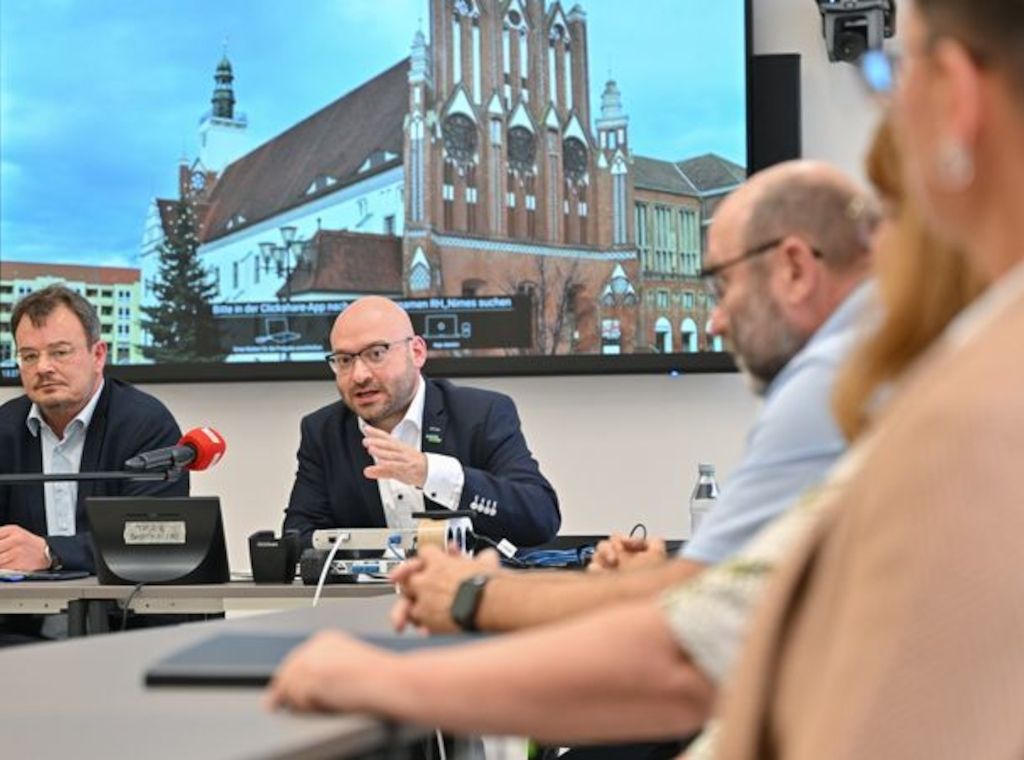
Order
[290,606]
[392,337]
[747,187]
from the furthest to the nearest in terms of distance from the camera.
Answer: [392,337] → [290,606] → [747,187]

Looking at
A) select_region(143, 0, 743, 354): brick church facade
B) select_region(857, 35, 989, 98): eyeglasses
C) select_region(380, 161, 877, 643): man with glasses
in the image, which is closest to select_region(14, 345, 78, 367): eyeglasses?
select_region(143, 0, 743, 354): brick church facade

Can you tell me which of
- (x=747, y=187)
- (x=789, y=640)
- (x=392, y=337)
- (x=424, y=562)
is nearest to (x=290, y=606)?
(x=392, y=337)

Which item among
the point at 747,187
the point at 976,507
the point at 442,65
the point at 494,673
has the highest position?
the point at 442,65

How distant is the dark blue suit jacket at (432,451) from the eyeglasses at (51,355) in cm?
63

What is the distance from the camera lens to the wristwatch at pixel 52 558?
4.10 m

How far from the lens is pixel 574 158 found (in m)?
5.62

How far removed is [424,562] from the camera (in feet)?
6.70

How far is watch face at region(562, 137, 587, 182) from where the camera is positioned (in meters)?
5.61

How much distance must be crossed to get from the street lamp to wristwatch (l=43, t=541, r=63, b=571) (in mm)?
1847

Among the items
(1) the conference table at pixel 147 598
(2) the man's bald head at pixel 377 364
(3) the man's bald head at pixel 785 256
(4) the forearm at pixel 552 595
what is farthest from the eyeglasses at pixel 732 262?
(2) the man's bald head at pixel 377 364

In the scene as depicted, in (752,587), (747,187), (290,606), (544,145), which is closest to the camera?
(752,587)

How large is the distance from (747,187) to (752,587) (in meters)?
0.90

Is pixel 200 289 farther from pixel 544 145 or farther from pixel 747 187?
pixel 747 187

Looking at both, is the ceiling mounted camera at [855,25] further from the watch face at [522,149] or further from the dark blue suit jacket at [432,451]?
the dark blue suit jacket at [432,451]
